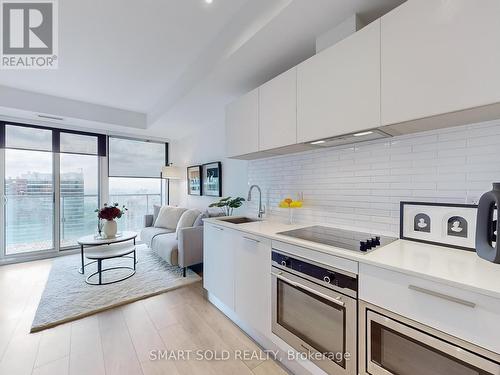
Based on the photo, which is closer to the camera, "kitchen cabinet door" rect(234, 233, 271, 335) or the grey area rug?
"kitchen cabinet door" rect(234, 233, 271, 335)

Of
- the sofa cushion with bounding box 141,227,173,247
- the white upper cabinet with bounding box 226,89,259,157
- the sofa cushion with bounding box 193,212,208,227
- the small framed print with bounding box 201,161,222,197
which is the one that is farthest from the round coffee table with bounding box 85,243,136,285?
the white upper cabinet with bounding box 226,89,259,157

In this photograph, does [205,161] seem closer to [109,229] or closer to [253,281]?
[109,229]

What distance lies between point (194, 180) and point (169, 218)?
2.85 ft

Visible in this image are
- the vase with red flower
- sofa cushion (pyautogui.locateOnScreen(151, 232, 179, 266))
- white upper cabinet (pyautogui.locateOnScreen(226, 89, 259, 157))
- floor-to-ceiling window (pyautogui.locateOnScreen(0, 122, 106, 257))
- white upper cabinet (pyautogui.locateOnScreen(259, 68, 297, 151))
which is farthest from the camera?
floor-to-ceiling window (pyautogui.locateOnScreen(0, 122, 106, 257))

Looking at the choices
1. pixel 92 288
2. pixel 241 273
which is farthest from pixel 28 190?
pixel 241 273

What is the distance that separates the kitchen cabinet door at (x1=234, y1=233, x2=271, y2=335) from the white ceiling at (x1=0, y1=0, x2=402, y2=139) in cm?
157

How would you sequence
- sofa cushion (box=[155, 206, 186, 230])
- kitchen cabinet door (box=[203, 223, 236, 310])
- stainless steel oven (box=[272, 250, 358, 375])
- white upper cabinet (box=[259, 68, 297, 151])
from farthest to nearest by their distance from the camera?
sofa cushion (box=[155, 206, 186, 230]) < kitchen cabinet door (box=[203, 223, 236, 310]) < white upper cabinet (box=[259, 68, 297, 151]) < stainless steel oven (box=[272, 250, 358, 375])

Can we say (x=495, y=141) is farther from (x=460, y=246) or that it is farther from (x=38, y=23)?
(x=38, y=23)

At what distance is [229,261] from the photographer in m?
2.06

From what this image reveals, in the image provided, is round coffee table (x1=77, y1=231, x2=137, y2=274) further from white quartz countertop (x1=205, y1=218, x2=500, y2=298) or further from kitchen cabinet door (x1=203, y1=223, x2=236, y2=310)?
white quartz countertop (x1=205, y1=218, x2=500, y2=298)

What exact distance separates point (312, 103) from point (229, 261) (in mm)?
1527

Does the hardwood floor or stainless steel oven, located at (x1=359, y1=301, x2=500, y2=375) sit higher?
stainless steel oven, located at (x1=359, y1=301, x2=500, y2=375)

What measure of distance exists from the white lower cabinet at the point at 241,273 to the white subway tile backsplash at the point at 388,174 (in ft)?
2.17

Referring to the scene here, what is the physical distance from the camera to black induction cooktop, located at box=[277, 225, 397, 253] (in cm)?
131
